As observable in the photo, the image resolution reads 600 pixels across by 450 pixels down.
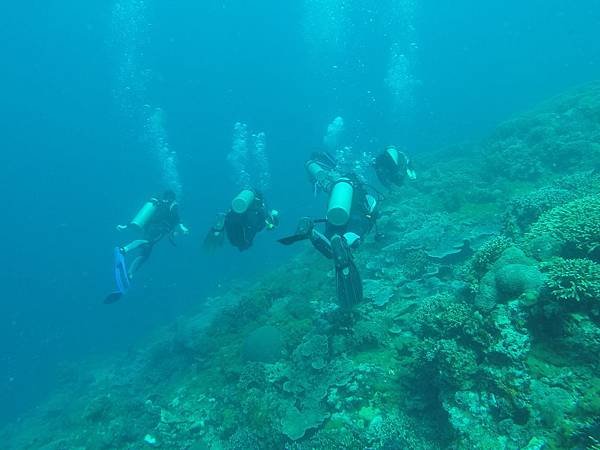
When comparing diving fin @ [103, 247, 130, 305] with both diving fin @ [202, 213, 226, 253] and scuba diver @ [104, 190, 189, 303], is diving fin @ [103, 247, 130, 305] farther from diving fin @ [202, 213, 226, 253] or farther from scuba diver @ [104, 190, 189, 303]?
diving fin @ [202, 213, 226, 253]

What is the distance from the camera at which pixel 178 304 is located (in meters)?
30.8

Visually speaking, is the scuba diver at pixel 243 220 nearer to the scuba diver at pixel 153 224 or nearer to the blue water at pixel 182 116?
the scuba diver at pixel 153 224

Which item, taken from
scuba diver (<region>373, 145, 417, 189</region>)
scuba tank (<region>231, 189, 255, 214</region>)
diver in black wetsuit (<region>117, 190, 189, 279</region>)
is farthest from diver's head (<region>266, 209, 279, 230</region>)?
diver in black wetsuit (<region>117, 190, 189, 279</region>)

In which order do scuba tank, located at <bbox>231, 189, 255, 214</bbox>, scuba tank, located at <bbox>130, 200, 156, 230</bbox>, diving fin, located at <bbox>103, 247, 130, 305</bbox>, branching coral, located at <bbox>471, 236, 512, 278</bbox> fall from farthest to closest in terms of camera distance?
scuba tank, located at <bbox>130, 200, 156, 230</bbox>, diving fin, located at <bbox>103, 247, 130, 305</bbox>, scuba tank, located at <bbox>231, 189, 255, 214</bbox>, branching coral, located at <bbox>471, 236, 512, 278</bbox>

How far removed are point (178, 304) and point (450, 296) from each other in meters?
28.0

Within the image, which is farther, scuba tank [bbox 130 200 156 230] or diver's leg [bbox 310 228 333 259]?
scuba tank [bbox 130 200 156 230]

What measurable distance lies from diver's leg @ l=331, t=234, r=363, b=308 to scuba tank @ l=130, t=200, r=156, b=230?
8.19m

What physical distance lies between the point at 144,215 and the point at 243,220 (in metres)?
4.97

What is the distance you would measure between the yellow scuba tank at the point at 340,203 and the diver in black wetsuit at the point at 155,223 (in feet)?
21.9

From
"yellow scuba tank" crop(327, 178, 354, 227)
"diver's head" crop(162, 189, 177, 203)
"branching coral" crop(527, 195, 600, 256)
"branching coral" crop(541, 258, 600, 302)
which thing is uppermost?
"diver's head" crop(162, 189, 177, 203)

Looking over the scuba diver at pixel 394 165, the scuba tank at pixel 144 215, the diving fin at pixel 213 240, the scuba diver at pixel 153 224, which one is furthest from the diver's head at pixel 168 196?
the scuba diver at pixel 394 165

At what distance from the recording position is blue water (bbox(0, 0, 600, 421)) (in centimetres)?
3891

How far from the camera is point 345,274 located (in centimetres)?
671

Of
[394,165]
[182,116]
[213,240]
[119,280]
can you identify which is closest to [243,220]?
[213,240]
